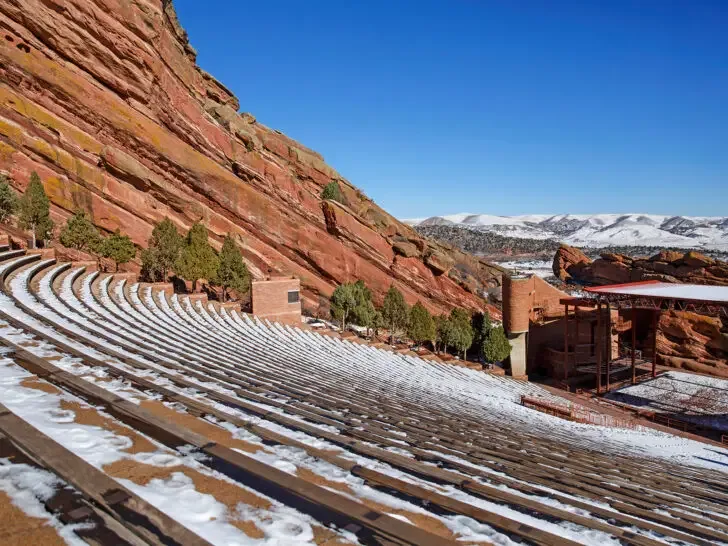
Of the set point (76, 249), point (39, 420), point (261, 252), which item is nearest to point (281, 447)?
point (39, 420)

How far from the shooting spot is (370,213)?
50.6 meters

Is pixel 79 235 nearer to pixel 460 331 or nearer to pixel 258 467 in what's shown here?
pixel 258 467

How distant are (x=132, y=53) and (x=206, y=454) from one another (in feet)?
124

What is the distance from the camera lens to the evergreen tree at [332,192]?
4638 cm

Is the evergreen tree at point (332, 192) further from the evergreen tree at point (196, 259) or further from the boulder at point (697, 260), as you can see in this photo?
the boulder at point (697, 260)

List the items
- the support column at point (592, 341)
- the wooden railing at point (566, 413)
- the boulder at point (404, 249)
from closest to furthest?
the wooden railing at point (566, 413)
the support column at point (592, 341)
the boulder at point (404, 249)

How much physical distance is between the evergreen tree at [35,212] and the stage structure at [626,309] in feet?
110

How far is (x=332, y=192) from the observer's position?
4650 cm

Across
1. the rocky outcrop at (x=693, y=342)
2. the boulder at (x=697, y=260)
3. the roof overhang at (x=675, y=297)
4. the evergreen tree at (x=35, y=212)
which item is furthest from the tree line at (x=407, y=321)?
the boulder at (x=697, y=260)

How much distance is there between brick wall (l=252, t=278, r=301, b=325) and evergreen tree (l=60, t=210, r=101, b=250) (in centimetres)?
958

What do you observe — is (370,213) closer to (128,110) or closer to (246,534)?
(128,110)

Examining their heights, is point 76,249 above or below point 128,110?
below

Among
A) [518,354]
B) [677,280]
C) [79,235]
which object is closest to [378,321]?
[518,354]

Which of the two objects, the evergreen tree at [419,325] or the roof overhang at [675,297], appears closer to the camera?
the roof overhang at [675,297]
